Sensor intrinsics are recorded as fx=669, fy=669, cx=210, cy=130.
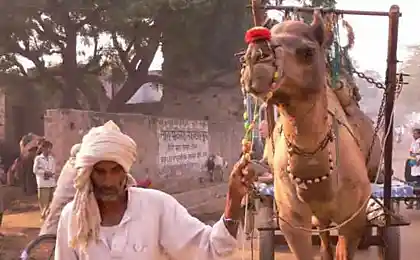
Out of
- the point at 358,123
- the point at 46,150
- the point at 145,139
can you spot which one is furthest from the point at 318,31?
the point at 145,139

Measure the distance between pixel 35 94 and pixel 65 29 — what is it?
10.6ft

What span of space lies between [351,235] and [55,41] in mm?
16757

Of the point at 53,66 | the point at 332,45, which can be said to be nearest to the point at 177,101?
the point at 53,66

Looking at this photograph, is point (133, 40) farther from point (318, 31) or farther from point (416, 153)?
point (318, 31)

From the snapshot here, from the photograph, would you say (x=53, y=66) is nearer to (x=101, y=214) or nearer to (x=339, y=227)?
(x=339, y=227)

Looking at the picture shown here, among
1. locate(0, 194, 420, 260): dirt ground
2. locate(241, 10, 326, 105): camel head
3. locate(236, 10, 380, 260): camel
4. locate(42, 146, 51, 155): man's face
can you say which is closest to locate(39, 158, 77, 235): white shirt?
locate(236, 10, 380, 260): camel

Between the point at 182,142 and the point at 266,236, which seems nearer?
the point at 266,236

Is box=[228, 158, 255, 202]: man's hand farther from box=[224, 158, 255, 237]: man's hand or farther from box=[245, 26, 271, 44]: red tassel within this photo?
box=[245, 26, 271, 44]: red tassel

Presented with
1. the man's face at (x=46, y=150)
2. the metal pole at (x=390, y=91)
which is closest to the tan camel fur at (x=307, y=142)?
the metal pole at (x=390, y=91)

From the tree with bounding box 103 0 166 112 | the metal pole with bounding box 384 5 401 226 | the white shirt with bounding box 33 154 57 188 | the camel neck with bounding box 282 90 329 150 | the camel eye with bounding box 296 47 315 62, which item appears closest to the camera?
the camel eye with bounding box 296 47 315 62

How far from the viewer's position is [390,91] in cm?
482

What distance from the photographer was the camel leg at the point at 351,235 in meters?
4.82

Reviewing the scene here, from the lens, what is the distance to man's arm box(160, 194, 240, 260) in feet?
8.52

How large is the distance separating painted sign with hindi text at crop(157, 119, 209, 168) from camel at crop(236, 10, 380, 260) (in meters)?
11.7
